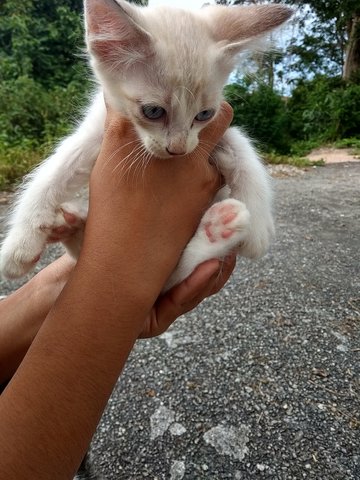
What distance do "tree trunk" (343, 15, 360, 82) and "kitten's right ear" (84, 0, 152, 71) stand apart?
11662 millimetres

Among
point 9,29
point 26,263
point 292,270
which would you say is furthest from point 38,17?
point 26,263

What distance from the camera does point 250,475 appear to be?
1305 millimetres

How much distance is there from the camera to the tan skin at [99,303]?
77 cm

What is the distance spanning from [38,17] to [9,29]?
94cm

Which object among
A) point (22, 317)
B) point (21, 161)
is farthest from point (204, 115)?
point (21, 161)

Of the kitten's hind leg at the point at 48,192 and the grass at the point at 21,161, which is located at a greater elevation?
the kitten's hind leg at the point at 48,192

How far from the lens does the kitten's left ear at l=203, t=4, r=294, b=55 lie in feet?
3.63

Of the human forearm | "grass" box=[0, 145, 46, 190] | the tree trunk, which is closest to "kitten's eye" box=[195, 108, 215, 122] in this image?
the human forearm

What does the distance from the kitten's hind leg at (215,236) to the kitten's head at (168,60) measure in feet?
0.74

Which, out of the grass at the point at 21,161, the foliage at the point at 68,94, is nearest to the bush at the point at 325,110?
the foliage at the point at 68,94

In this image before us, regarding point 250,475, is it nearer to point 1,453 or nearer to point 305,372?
point 305,372

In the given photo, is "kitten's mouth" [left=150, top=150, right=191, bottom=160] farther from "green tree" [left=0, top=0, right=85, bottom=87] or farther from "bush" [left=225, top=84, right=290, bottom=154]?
"bush" [left=225, top=84, right=290, bottom=154]

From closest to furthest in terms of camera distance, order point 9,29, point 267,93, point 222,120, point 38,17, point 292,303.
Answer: point 222,120
point 292,303
point 9,29
point 38,17
point 267,93

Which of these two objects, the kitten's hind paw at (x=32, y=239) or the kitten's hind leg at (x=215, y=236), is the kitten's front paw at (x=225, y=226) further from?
the kitten's hind paw at (x=32, y=239)
